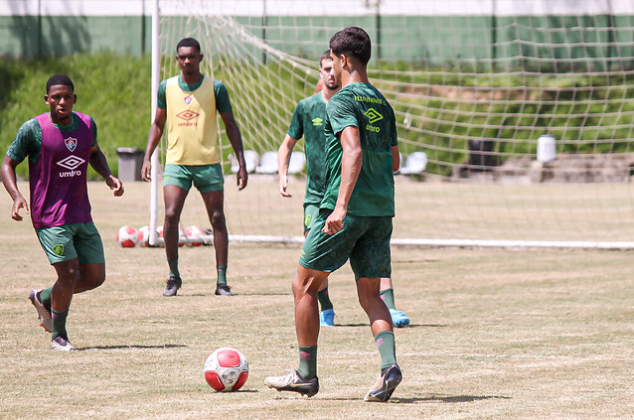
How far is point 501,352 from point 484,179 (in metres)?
23.8

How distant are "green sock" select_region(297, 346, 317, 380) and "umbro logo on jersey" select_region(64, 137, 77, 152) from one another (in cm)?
258

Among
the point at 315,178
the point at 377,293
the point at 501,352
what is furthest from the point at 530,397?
the point at 315,178

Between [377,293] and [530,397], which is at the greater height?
[377,293]

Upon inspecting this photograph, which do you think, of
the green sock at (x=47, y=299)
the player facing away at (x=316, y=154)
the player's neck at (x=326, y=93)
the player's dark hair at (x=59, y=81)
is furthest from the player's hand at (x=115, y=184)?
the player's neck at (x=326, y=93)

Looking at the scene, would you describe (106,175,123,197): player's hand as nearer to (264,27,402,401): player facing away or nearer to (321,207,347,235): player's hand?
(264,27,402,401): player facing away

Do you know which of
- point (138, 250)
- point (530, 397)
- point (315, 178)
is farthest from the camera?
point (138, 250)

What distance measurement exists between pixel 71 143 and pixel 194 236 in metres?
7.67

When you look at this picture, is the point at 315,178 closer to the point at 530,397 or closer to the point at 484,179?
the point at 530,397

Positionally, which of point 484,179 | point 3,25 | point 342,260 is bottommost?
point 484,179

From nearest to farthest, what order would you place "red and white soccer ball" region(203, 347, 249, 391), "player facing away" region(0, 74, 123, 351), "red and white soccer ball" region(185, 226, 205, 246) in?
"red and white soccer ball" region(203, 347, 249, 391) < "player facing away" region(0, 74, 123, 351) < "red and white soccer ball" region(185, 226, 205, 246)

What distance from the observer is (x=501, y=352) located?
7828 millimetres

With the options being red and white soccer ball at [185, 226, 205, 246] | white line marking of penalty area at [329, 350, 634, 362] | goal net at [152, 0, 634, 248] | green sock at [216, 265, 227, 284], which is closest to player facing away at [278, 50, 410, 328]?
white line marking of penalty area at [329, 350, 634, 362]

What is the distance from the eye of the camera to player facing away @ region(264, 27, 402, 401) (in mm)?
6145

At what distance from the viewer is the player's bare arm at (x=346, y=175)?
19.6 ft
